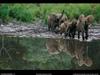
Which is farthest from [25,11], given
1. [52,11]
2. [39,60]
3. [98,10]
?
[98,10]

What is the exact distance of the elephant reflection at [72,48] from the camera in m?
3.93

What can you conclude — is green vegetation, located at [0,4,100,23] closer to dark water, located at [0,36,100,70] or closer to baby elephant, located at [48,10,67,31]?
baby elephant, located at [48,10,67,31]

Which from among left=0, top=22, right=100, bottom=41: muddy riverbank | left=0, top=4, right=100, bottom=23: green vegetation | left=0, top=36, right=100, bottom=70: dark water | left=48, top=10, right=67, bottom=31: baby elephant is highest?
left=0, top=4, right=100, bottom=23: green vegetation

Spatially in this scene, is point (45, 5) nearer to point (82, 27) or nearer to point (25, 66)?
point (82, 27)

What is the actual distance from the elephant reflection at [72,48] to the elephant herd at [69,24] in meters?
0.09

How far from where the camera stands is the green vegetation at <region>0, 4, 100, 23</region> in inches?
154

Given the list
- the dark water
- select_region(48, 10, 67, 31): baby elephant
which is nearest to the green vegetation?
select_region(48, 10, 67, 31): baby elephant

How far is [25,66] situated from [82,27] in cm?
88

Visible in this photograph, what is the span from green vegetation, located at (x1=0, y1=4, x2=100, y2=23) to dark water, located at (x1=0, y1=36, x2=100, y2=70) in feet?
0.92

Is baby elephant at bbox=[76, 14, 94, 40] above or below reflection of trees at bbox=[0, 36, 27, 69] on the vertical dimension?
above

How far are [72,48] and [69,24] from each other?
0.31 metres

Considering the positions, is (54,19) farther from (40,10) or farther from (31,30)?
(31,30)

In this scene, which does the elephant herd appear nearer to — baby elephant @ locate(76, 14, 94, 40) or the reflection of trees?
baby elephant @ locate(76, 14, 94, 40)

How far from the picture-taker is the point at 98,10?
3.96 meters
